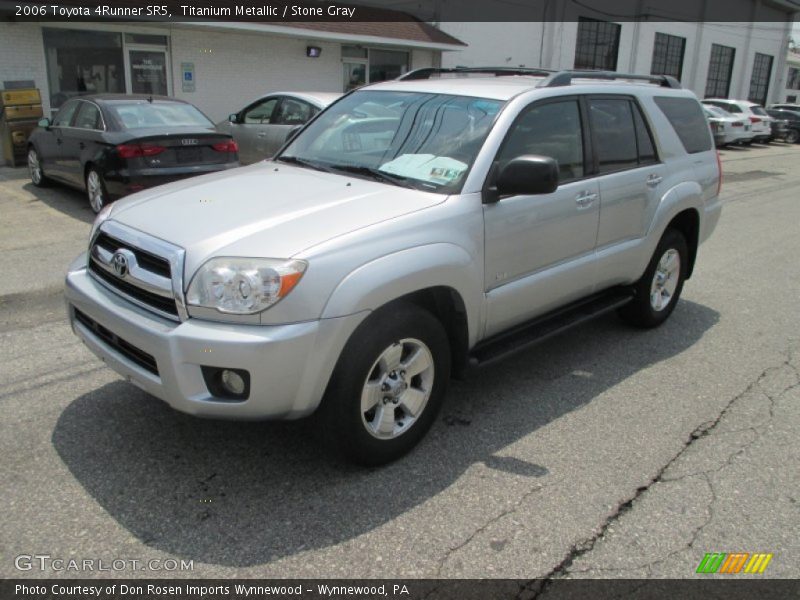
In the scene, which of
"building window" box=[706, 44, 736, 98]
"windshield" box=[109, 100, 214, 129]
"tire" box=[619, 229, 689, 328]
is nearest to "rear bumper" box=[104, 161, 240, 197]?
"windshield" box=[109, 100, 214, 129]

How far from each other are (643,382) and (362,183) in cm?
228

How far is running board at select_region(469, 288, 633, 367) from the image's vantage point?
3.86m

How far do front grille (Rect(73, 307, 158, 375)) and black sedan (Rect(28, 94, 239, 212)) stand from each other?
5052mm

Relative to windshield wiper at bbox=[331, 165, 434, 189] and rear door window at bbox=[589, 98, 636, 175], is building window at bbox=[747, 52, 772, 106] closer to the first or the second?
rear door window at bbox=[589, 98, 636, 175]

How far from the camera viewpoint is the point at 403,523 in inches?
119

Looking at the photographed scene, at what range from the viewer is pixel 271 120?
11.1 meters

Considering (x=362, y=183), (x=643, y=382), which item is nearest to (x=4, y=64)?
(x=362, y=183)

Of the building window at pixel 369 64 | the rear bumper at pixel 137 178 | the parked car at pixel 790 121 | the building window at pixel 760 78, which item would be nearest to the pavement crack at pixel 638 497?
the rear bumper at pixel 137 178

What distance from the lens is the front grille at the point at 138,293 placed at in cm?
303

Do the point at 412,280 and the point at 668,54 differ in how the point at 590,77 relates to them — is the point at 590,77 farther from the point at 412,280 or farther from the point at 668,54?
the point at 668,54

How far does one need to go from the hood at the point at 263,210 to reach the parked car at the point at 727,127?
2383 centimetres

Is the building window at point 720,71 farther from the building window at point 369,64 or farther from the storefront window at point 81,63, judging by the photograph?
the storefront window at point 81,63

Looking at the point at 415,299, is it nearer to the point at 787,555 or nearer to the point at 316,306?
the point at 316,306

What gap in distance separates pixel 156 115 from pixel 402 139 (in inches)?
237
